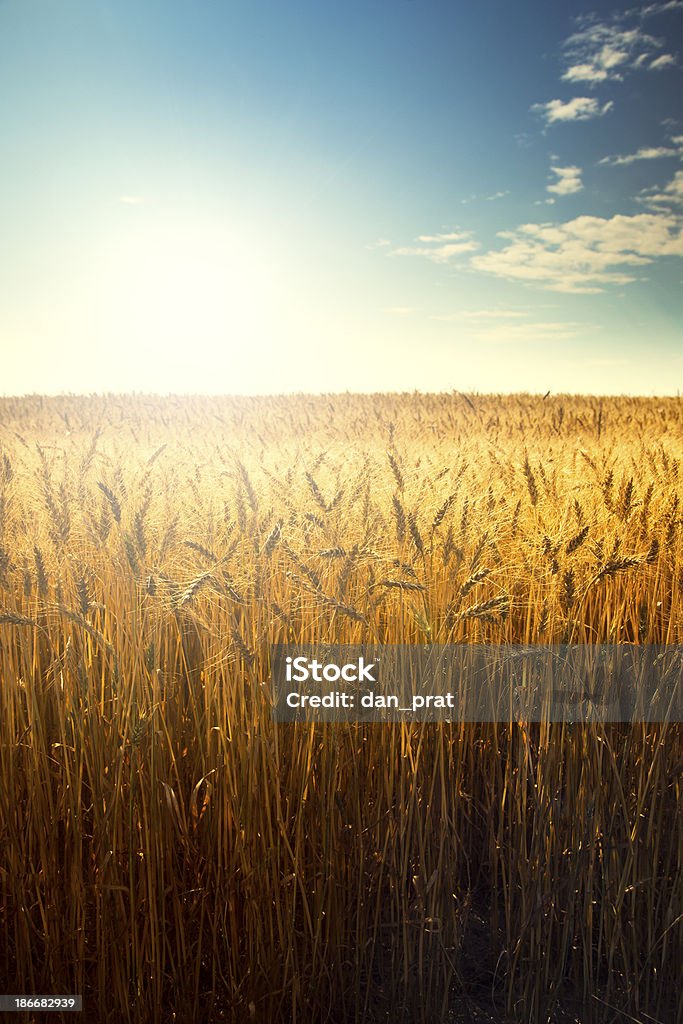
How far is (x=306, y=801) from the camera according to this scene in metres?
1.30

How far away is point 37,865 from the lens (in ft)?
Result: 4.39

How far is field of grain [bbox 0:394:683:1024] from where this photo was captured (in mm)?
1244

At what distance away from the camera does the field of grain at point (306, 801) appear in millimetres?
1244

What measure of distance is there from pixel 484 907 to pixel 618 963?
0.26m

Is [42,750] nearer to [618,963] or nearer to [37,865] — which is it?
[37,865]

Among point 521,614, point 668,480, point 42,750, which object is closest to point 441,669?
point 521,614
